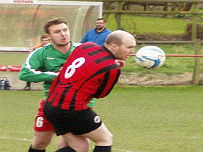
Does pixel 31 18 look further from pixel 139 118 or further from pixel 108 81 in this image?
pixel 108 81

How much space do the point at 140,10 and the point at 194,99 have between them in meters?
3.24

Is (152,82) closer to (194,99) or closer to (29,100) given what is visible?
(194,99)

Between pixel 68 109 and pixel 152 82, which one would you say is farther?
pixel 152 82

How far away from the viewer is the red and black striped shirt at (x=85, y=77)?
4012 millimetres

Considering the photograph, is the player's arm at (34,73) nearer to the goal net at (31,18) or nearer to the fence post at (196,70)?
the goal net at (31,18)

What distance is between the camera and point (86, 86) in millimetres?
4035

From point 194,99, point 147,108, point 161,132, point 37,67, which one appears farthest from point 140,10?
point 37,67

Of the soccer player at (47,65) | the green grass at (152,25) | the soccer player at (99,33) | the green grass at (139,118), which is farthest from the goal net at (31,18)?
the soccer player at (47,65)

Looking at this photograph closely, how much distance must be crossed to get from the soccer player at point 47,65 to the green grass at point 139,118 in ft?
4.74

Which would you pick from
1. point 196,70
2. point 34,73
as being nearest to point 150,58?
point 34,73

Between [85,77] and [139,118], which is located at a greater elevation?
[85,77]

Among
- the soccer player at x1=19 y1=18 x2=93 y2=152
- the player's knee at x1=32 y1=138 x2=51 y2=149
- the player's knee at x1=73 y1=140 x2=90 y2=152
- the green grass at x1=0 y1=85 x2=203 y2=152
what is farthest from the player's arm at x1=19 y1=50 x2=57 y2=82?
the green grass at x1=0 y1=85 x2=203 y2=152

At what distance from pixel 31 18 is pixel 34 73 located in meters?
7.21

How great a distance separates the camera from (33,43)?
38.0 ft
